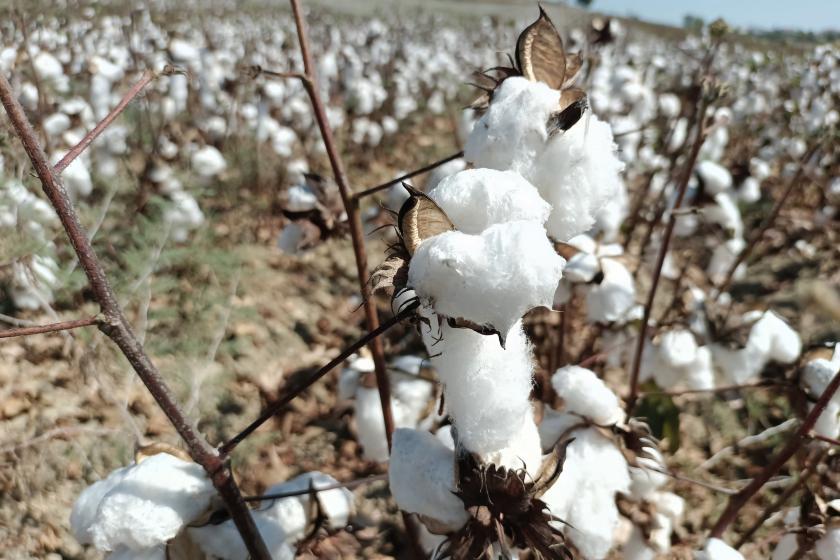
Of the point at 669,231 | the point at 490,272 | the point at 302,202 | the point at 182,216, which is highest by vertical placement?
the point at 182,216

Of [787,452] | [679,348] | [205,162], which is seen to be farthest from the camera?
[205,162]

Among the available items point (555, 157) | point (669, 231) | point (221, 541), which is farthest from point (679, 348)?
point (221, 541)

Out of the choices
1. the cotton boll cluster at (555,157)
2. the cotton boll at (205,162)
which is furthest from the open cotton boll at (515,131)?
the cotton boll at (205,162)

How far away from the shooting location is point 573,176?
0.98m

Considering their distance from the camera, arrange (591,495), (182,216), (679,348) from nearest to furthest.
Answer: (591,495) → (679,348) → (182,216)

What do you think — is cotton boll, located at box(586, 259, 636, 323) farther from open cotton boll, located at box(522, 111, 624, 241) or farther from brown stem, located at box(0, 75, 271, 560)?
brown stem, located at box(0, 75, 271, 560)

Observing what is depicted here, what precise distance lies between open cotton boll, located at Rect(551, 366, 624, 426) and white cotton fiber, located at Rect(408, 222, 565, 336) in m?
0.62

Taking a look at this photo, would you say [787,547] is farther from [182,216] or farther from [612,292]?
[182,216]

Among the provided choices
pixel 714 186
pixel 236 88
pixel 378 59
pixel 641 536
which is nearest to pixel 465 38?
pixel 378 59

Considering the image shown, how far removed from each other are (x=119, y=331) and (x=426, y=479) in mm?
538

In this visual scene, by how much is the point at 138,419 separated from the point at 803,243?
182 inches

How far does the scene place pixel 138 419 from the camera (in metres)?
2.63

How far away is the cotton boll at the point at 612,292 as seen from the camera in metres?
1.99

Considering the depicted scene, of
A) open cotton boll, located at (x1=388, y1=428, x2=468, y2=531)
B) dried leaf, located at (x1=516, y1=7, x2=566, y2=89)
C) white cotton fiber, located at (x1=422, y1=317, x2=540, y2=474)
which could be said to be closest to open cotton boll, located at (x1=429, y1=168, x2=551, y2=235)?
white cotton fiber, located at (x1=422, y1=317, x2=540, y2=474)
